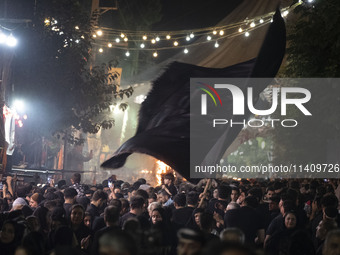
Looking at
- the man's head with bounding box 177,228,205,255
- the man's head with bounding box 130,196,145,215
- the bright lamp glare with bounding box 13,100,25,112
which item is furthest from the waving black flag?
the bright lamp glare with bounding box 13,100,25,112

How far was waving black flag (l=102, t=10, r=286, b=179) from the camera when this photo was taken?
887 centimetres

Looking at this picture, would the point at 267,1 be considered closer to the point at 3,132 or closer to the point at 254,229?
the point at 3,132

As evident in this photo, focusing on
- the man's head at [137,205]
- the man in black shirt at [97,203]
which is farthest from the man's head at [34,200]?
the man's head at [137,205]

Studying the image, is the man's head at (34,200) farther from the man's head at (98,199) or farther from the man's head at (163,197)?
the man's head at (163,197)

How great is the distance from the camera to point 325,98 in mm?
16016

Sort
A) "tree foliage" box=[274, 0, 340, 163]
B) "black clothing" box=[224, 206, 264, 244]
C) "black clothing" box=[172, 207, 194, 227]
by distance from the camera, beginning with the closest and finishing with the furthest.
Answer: "black clothing" box=[224, 206, 264, 244] → "black clothing" box=[172, 207, 194, 227] → "tree foliage" box=[274, 0, 340, 163]

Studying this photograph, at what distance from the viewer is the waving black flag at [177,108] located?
887 cm

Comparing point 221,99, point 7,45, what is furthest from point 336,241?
point 7,45

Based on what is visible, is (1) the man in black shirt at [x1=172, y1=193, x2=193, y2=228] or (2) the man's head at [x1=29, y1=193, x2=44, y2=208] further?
(2) the man's head at [x1=29, y1=193, x2=44, y2=208]

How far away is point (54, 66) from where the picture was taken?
17.5 metres

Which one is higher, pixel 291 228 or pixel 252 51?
pixel 252 51

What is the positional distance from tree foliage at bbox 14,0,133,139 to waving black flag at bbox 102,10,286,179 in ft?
23.6

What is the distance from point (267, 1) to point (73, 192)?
54.3 feet

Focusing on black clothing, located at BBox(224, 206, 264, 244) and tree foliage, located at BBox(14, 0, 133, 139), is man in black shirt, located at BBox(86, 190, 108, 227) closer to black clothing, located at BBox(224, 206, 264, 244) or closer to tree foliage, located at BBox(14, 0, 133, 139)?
black clothing, located at BBox(224, 206, 264, 244)
